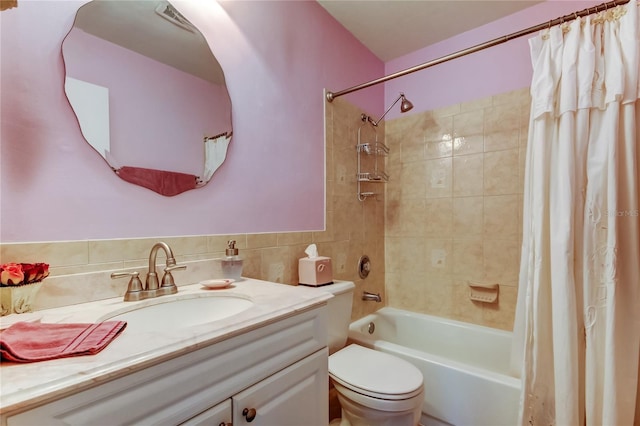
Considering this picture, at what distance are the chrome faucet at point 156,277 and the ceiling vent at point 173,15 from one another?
866mm

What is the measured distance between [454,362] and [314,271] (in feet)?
2.73

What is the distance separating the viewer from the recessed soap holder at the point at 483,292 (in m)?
1.89

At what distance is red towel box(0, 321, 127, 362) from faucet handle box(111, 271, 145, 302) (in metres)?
0.24

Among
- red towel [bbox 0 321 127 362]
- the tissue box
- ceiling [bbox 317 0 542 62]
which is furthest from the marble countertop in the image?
ceiling [bbox 317 0 542 62]

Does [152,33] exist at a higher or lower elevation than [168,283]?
higher

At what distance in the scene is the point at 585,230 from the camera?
3.82ft

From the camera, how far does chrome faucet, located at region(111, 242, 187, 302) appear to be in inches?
34.9

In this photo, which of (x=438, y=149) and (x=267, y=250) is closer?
(x=267, y=250)

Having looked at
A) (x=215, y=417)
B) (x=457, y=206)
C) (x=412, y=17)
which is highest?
(x=412, y=17)

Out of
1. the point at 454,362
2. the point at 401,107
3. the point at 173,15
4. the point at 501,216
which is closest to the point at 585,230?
the point at 501,216

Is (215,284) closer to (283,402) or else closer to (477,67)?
(283,402)

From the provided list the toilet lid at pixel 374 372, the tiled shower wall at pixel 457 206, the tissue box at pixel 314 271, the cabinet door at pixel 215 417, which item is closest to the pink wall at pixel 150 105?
the tissue box at pixel 314 271

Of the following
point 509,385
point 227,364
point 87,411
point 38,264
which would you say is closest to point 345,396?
point 509,385

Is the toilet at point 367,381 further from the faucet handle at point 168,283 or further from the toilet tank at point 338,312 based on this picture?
the faucet handle at point 168,283
